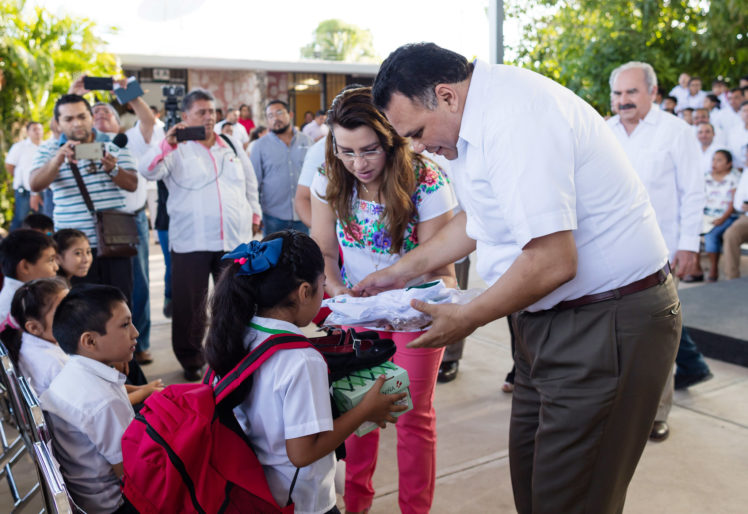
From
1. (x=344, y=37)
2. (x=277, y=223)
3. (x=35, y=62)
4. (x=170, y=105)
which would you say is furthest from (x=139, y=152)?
(x=344, y=37)

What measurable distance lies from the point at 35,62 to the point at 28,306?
8955 mm

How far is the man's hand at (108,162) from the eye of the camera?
4.03m

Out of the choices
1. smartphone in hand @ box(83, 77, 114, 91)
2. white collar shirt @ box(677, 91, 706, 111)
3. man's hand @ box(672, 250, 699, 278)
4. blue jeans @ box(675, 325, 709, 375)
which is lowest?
blue jeans @ box(675, 325, 709, 375)

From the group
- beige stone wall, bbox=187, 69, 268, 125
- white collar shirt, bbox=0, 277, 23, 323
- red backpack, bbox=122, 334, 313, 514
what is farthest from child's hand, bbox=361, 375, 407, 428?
beige stone wall, bbox=187, 69, 268, 125

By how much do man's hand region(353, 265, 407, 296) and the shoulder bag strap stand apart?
7.98ft

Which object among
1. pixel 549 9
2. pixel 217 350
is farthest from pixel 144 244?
pixel 549 9

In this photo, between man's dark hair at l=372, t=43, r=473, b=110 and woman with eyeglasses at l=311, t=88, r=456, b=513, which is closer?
man's dark hair at l=372, t=43, r=473, b=110

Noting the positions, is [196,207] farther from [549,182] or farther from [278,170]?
[549,182]

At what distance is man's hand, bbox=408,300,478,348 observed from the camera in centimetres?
175

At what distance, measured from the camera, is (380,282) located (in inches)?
95.0

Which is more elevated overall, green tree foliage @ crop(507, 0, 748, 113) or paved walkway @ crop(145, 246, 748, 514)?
green tree foliage @ crop(507, 0, 748, 113)

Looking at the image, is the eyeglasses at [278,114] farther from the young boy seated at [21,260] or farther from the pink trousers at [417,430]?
the pink trousers at [417,430]

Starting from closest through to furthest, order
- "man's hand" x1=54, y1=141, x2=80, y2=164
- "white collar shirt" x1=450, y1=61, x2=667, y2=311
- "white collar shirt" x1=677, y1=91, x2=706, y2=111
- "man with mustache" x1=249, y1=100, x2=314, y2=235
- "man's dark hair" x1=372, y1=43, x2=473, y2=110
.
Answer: "white collar shirt" x1=450, y1=61, x2=667, y2=311 < "man's dark hair" x1=372, y1=43, x2=473, y2=110 < "man's hand" x1=54, y1=141, x2=80, y2=164 < "man with mustache" x1=249, y1=100, x2=314, y2=235 < "white collar shirt" x1=677, y1=91, x2=706, y2=111

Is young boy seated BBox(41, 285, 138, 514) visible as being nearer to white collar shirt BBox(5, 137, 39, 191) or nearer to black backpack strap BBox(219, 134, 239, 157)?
black backpack strap BBox(219, 134, 239, 157)
